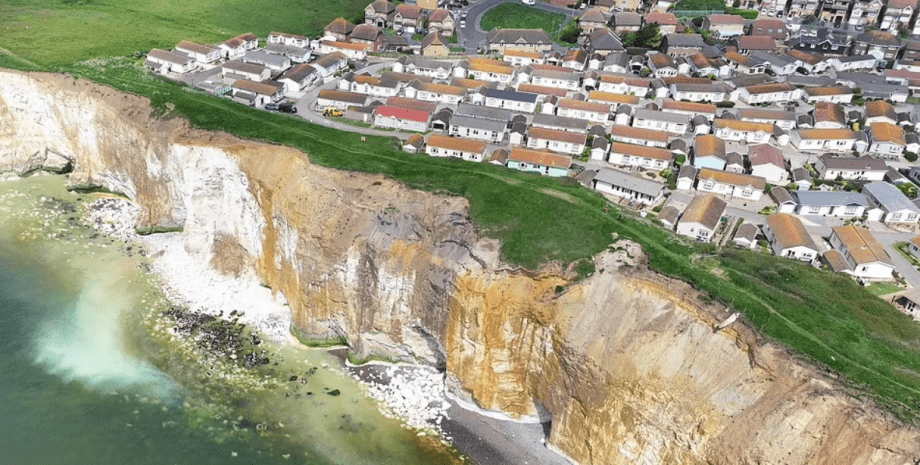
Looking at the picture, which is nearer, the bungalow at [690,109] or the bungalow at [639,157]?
the bungalow at [639,157]

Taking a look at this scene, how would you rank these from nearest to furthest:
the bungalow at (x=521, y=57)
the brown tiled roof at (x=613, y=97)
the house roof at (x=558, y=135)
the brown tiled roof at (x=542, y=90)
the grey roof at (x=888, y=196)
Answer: the grey roof at (x=888, y=196), the house roof at (x=558, y=135), the brown tiled roof at (x=613, y=97), the brown tiled roof at (x=542, y=90), the bungalow at (x=521, y=57)

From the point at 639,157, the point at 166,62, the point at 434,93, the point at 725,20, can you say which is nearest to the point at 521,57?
the point at 434,93

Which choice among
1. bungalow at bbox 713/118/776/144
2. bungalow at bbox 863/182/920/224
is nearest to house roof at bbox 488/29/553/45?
bungalow at bbox 713/118/776/144

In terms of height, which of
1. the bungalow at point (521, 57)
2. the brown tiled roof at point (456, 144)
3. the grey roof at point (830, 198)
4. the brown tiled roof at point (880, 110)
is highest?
the bungalow at point (521, 57)

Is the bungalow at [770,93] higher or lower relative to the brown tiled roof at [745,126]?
higher

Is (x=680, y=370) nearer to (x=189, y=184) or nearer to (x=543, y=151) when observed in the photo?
(x=543, y=151)

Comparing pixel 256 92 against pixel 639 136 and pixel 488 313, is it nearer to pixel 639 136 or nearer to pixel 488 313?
pixel 639 136

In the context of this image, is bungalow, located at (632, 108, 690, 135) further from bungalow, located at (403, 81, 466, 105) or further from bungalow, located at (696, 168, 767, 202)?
bungalow, located at (403, 81, 466, 105)

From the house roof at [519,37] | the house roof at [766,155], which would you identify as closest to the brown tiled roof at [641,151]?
the house roof at [766,155]

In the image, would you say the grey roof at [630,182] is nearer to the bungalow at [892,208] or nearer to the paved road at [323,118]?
the bungalow at [892,208]
